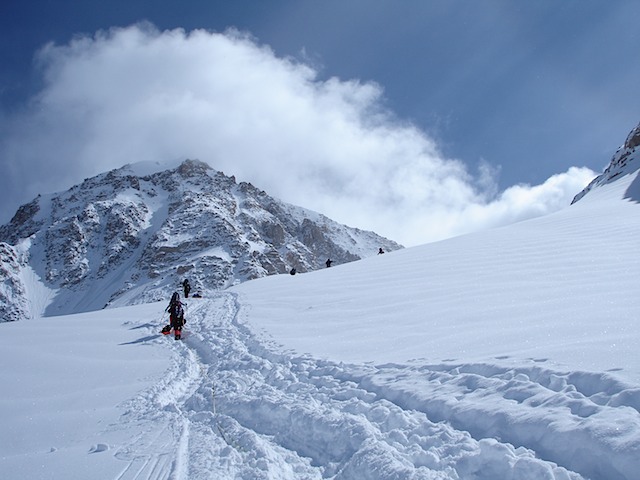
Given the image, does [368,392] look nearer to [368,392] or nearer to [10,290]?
[368,392]

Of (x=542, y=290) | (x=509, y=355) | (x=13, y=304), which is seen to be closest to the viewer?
(x=509, y=355)

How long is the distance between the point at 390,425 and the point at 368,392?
1.02m

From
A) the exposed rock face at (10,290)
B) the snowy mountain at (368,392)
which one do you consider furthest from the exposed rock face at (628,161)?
the exposed rock face at (10,290)

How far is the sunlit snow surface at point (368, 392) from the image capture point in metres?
3.86

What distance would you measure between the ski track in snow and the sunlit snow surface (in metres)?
0.02

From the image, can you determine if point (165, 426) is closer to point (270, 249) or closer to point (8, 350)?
point (8, 350)

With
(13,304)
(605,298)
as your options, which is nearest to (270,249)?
(13,304)

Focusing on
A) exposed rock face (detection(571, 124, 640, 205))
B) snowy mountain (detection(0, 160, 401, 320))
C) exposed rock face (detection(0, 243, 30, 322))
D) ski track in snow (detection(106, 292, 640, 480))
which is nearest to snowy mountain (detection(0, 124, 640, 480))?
ski track in snow (detection(106, 292, 640, 480))

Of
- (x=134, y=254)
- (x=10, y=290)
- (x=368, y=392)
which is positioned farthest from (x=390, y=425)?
(x=134, y=254)

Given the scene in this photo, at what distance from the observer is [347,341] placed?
29.0 feet

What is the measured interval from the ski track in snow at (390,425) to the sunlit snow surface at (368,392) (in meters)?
0.02

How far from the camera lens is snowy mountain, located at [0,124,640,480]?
385 centimetres

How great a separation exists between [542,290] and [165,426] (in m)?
8.08

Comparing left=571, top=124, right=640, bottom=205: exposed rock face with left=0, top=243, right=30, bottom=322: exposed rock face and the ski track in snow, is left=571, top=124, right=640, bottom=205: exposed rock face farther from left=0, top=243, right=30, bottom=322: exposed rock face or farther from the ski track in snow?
left=0, top=243, right=30, bottom=322: exposed rock face
